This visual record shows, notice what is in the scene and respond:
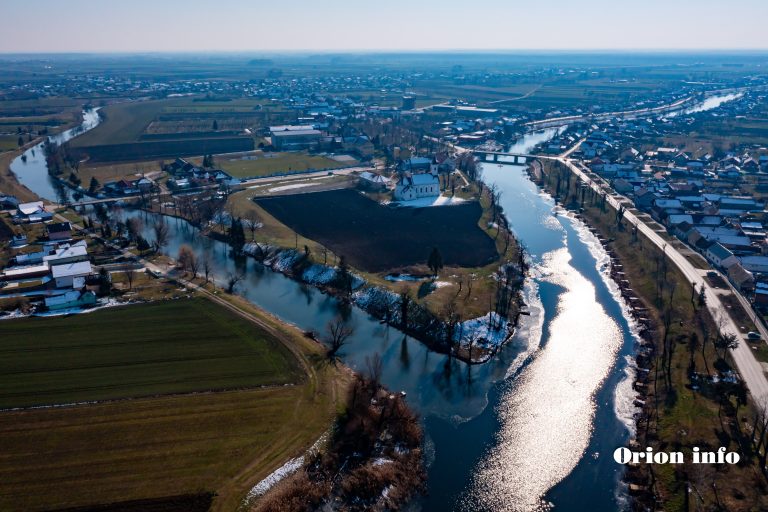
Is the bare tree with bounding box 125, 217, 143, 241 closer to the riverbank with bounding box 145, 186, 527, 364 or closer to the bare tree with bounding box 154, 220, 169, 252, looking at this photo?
the bare tree with bounding box 154, 220, 169, 252

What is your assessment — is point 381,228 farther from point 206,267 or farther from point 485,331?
point 485,331

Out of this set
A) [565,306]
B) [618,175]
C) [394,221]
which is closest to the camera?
[565,306]

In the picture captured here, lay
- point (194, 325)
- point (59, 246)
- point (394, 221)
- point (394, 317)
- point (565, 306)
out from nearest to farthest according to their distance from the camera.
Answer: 1. point (194, 325)
2. point (394, 317)
3. point (565, 306)
4. point (59, 246)
5. point (394, 221)

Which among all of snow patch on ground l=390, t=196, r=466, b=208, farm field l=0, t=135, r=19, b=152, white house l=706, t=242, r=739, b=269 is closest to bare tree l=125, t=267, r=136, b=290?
snow patch on ground l=390, t=196, r=466, b=208

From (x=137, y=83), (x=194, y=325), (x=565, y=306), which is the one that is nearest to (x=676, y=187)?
(x=565, y=306)

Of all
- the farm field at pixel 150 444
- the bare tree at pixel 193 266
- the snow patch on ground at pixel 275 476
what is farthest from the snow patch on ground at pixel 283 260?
the snow patch on ground at pixel 275 476

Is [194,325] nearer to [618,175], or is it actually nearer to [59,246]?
[59,246]
